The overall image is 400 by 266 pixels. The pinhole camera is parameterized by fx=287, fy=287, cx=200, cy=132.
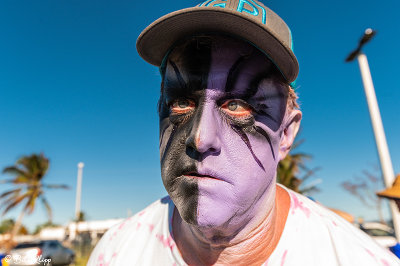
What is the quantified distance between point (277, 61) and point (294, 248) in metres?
0.85

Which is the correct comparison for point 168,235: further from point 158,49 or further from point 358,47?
point 358,47

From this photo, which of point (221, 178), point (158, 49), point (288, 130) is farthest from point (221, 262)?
point (158, 49)

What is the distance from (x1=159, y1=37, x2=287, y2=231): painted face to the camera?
110 cm

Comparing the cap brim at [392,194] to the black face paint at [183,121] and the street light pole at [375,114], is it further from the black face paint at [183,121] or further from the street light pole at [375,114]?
the street light pole at [375,114]

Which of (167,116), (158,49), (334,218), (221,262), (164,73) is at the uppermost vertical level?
(158,49)

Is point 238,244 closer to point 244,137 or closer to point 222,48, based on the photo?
point 244,137

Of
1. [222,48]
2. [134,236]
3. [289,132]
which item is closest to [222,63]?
[222,48]

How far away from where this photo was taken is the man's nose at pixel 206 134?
3.56ft

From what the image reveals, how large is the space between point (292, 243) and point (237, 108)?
2.25ft

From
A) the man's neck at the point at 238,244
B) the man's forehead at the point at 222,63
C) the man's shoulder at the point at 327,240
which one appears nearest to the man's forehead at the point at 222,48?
the man's forehead at the point at 222,63

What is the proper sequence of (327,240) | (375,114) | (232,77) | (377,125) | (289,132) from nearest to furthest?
1. (232,77)
2. (327,240)
3. (289,132)
4. (377,125)
5. (375,114)

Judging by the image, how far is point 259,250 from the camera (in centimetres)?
132

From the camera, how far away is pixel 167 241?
1524 mm

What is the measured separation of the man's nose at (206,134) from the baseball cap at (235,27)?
1.19ft
